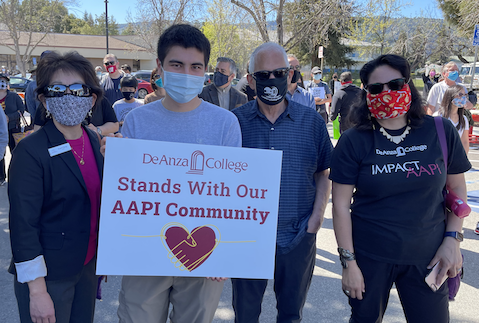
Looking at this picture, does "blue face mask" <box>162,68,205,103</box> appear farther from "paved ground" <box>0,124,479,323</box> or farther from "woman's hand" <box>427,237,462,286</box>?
"paved ground" <box>0,124,479,323</box>

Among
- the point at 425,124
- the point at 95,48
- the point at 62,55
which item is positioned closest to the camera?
the point at 62,55

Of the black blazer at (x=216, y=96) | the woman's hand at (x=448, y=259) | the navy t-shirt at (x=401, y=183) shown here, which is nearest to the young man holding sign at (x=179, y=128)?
the navy t-shirt at (x=401, y=183)

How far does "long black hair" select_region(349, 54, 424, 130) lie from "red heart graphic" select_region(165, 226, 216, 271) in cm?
104

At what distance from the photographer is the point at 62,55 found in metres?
1.98

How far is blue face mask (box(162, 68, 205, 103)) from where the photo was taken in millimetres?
1999

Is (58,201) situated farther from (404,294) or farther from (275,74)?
(404,294)

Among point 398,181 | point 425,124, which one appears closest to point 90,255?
point 398,181

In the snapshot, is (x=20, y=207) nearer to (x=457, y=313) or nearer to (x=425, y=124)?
(x=425, y=124)

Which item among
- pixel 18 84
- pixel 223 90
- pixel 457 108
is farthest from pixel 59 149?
pixel 18 84

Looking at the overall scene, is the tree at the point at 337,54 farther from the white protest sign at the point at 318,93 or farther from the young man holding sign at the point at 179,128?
the young man holding sign at the point at 179,128

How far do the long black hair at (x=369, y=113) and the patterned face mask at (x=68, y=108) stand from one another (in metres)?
1.47

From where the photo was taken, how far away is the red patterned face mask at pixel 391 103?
6.81 feet

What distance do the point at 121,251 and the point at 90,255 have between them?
306mm

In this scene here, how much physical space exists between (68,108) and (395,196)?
1.76 meters
